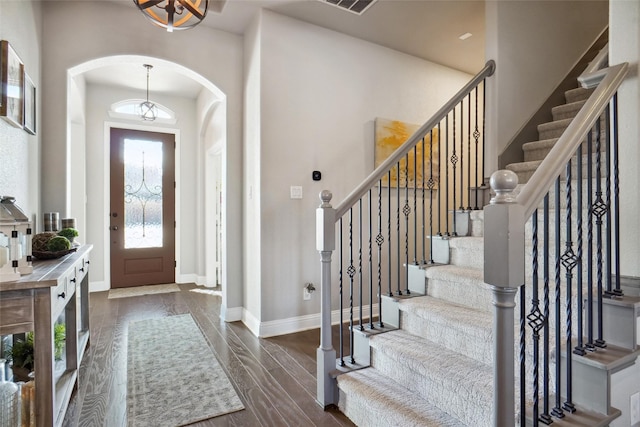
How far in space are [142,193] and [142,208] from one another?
0.24 m

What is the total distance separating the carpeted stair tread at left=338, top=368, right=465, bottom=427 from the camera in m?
1.54

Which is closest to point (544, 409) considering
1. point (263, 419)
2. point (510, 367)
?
point (510, 367)

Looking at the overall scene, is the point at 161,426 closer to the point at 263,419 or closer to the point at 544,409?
the point at 263,419

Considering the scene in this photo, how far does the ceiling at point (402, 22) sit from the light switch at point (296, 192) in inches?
64.3

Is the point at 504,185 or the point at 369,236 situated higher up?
the point at 504,185

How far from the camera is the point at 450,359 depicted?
173 centimetres

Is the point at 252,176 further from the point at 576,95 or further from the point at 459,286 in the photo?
the point at 576,95

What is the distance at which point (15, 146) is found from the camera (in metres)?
2.18

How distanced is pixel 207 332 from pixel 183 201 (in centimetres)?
293

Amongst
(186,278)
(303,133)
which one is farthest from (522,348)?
(186,278)

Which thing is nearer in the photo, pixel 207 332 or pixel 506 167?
pixel 506 167

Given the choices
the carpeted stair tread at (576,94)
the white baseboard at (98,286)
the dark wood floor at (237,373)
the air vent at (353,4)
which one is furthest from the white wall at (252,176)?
the carpeted stair tread at (576,94)

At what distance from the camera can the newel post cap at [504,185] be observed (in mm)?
1073

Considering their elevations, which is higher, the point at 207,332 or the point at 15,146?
the point at 15,146
